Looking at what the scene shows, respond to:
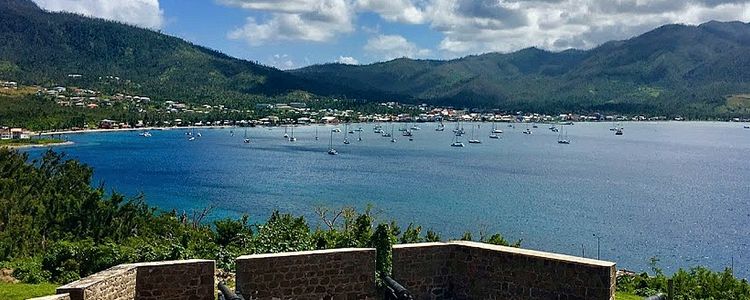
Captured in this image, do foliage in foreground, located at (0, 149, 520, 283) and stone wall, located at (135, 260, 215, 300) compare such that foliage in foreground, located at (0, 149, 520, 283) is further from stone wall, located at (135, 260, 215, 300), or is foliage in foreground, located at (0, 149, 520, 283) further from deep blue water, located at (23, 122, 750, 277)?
deep blue water, located at (23, 122, 750, 277)

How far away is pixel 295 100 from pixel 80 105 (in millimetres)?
77524

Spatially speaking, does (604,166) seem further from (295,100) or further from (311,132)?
(295,100)

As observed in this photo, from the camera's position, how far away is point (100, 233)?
22812 mm

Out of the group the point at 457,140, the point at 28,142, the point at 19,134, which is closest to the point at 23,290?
the point at 28,142

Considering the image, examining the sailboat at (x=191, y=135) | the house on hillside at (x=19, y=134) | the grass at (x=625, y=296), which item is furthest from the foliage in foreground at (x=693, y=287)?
the sailboat at (x=191, y=135)

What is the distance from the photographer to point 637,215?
155ft

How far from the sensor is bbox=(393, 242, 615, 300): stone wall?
8258 mm

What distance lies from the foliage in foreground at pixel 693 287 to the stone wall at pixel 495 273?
686cm

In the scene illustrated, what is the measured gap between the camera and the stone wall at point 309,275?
Answer: 8516mm

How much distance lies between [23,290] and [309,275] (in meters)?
5.99

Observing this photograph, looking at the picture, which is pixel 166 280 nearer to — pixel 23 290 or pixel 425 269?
pixel 425 269

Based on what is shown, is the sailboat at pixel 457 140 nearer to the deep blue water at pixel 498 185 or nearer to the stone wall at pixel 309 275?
the deep blue water at pixel 498 185

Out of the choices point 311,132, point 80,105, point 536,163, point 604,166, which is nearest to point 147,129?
point 80,105

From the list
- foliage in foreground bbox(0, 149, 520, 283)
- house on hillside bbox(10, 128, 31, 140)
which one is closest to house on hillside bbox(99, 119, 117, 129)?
house on hillside bbox(10, 128, 31, 140)
